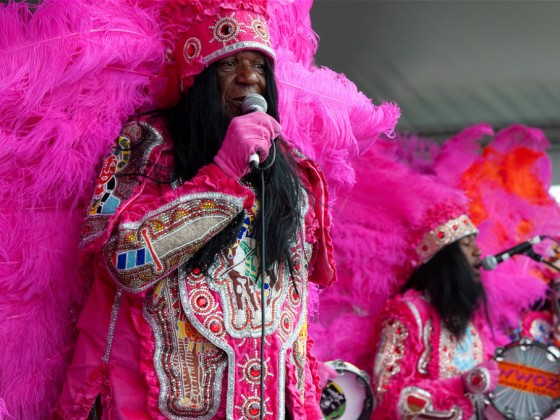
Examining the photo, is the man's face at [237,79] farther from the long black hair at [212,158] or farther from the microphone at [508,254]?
the microphone at [508,254]

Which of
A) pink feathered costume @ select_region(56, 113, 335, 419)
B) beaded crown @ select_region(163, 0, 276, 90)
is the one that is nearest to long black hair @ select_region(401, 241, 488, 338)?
pink feathered costume @ select_region(56, 113, 335, 419)

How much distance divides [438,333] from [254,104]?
196cm

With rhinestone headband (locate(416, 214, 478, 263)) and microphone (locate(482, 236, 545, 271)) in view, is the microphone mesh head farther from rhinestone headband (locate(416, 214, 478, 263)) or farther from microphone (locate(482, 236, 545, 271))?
microphone (locate(482, 236, 545, 271))

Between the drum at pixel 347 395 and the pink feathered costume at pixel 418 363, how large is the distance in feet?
0.34

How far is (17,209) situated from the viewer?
2.56 metres

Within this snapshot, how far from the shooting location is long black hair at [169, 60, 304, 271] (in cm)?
237

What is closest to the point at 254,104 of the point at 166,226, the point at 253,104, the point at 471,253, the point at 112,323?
the point at 253,104

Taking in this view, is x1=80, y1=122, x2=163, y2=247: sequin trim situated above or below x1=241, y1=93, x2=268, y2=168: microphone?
below

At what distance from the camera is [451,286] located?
13.5ft

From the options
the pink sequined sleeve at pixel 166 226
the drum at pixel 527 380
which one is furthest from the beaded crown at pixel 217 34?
the drum at pixel 527 380

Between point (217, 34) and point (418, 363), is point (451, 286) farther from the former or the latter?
point (217, 34)

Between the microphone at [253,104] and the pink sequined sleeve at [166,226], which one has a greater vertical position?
the microphone at [253,104]

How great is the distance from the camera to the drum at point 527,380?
4.09 m

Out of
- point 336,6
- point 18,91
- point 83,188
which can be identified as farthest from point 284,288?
point 336,6
